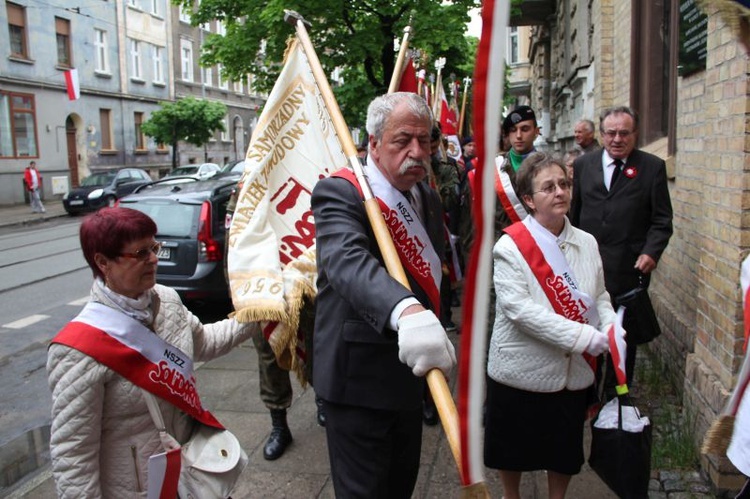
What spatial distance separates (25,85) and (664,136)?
27284 mm

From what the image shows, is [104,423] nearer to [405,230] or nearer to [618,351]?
[405,230]

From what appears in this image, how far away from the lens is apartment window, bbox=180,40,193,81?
40.6m

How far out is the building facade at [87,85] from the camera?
88.8 feet

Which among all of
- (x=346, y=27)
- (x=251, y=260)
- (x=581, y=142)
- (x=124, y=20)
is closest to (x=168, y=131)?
(x=124, y=20)

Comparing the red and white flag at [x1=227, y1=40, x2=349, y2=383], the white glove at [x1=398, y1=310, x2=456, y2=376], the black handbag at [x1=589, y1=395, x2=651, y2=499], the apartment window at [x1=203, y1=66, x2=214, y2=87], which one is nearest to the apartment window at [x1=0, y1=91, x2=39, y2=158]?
the apartment window at [x1=203, y1=66, x2=214, y2=87]

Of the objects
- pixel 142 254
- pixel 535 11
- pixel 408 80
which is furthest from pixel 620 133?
pixel 535 11

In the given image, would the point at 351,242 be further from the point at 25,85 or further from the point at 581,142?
the point at 25,85

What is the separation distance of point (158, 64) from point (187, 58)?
3582 mm

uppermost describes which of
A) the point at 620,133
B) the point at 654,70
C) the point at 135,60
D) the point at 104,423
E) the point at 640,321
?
the point at 135,60

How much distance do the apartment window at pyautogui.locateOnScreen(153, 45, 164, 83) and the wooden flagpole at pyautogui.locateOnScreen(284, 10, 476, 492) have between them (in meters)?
37.1

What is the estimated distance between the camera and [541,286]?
2.88 metres

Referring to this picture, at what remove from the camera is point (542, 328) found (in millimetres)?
2785

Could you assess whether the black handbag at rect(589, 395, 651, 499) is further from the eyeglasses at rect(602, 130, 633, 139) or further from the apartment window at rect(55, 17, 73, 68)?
the apartment window at rect(55, 17, 73, 68)

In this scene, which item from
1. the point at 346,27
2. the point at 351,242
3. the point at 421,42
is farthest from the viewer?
the point at 346,27
